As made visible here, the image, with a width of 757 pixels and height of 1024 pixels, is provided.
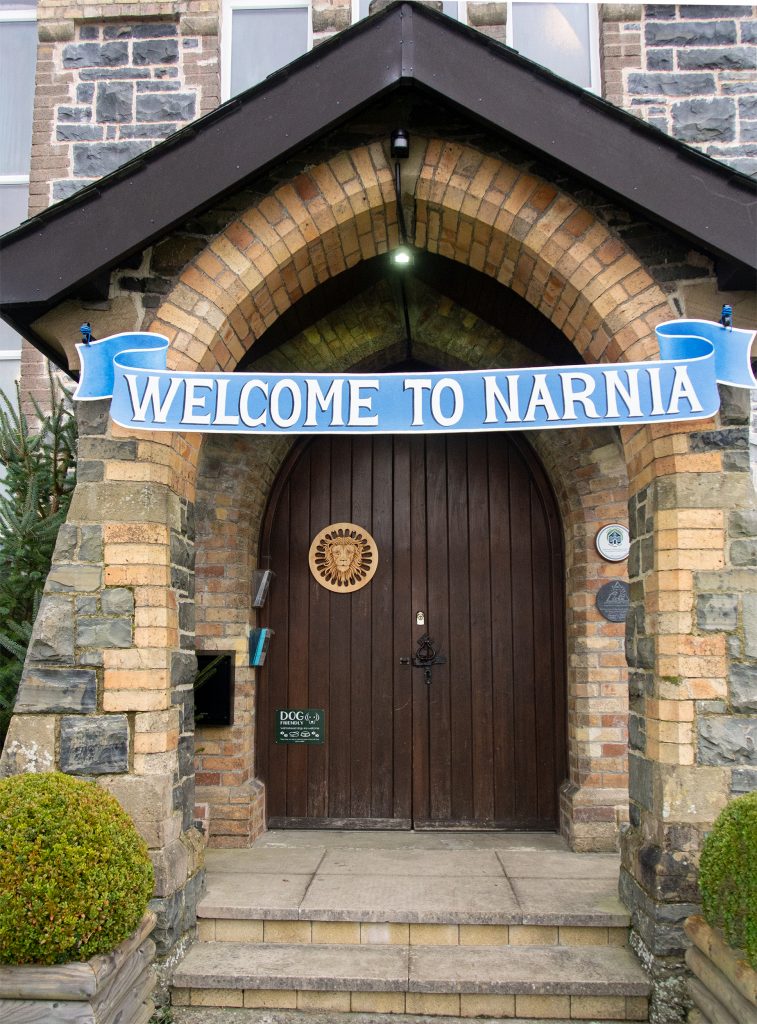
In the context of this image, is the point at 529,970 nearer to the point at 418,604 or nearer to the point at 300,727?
the point at 300,727

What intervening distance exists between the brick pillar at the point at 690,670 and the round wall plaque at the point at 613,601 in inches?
55.3

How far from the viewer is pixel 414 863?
4.96m

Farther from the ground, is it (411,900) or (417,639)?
(417,639)

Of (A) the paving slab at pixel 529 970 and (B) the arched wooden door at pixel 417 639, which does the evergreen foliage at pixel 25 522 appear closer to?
(B) the arched wooden door at pixel 417 639

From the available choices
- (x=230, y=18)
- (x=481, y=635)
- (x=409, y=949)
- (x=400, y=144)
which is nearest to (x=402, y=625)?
(x=481, y=635)

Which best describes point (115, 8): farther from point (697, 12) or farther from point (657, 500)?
point (657, 500)

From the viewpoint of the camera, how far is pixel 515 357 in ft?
19.0

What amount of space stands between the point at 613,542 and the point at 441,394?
2240 mm

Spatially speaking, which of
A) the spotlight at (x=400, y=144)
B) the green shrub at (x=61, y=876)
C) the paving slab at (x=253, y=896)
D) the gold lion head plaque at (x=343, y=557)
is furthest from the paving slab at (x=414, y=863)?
the spotlight at (x=400, y=144)

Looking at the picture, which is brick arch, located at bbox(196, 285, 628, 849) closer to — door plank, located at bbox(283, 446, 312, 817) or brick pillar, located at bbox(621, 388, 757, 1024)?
door plank, located at bbox(283, 446, 312, 817)

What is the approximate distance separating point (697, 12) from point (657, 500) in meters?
3.93

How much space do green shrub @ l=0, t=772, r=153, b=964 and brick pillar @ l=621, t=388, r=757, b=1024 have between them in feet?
7.54

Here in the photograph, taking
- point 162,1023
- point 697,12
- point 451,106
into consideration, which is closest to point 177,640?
point 162,1023

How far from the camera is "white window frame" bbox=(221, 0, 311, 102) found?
595 centimetres
